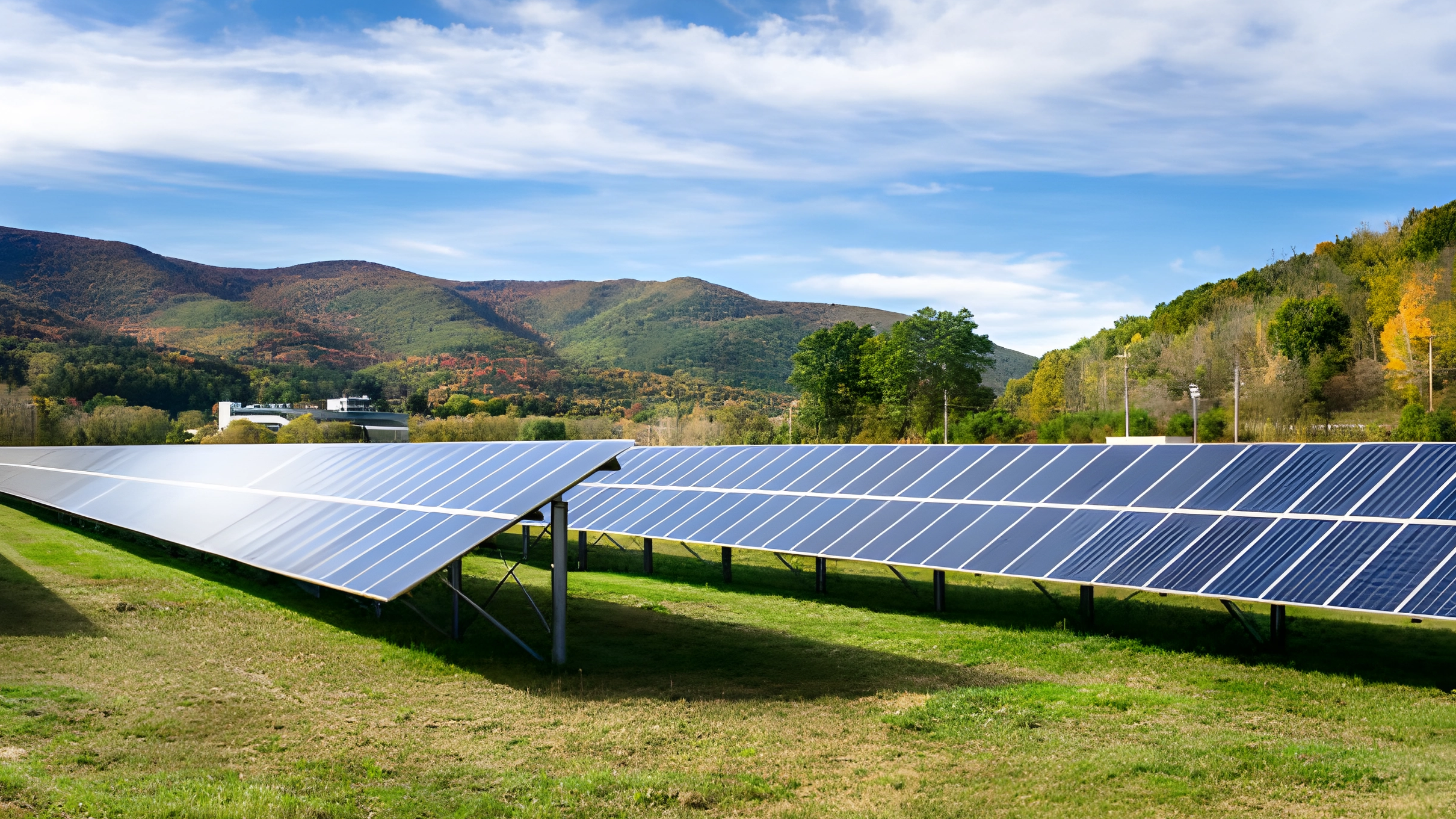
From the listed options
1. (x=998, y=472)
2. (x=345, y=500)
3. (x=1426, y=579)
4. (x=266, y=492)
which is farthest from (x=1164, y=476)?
(x=266, y=492)

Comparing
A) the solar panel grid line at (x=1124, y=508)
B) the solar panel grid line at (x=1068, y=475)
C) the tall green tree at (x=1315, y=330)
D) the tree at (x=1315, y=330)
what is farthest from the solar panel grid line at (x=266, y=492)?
the tall green tree at (x=1315, y=330)

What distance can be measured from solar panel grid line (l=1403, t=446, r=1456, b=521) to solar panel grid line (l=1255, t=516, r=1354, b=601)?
105 centimetres

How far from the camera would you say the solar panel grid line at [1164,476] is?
18.7m

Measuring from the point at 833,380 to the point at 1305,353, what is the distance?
40.8 m

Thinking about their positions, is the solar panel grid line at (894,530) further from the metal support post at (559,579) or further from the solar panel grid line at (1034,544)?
the metal support post at (559,579)

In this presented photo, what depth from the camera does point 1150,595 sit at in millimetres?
22125

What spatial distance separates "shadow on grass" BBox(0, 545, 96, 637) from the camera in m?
16.7

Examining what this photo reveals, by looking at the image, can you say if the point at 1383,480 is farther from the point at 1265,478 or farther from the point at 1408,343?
the point at 1408,343

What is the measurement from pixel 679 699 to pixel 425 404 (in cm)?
15057

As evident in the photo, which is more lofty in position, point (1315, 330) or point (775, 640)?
point (1315, 330)

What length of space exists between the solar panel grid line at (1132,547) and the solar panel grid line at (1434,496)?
3628 mm

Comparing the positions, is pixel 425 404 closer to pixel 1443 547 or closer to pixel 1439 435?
pixel 1439 435

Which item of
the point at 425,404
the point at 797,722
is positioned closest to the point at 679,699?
the point at 797,722

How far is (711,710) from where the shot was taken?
41.7 ft
